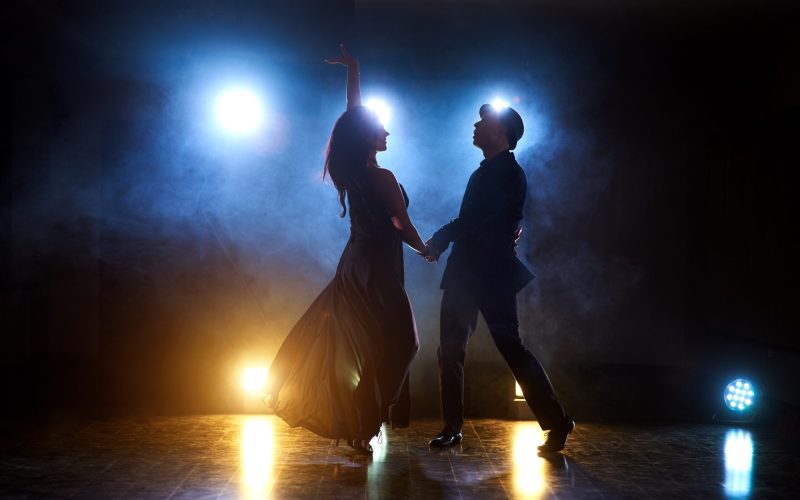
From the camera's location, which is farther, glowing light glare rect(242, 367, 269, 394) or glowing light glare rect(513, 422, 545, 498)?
glowing light glare rect(242, 367, 269, 394)

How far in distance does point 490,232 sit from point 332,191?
1845mm

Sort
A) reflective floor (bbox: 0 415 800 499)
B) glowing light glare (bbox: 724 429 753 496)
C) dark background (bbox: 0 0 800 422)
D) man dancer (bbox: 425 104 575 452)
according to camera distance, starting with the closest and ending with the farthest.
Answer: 1. reflective floor (bbox: 0 415 800 499)
2. glowing light glare (bbox: 724 429 753 496)
3. man dancer (bbox: 425 104 575 452)
4. dark background (bbox: 0 0 800 422)

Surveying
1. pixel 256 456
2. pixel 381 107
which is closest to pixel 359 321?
pixel 256 456

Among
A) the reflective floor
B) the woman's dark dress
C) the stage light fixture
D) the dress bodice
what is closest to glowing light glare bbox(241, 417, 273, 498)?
the reflective floor

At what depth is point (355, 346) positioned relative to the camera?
5.36 metres

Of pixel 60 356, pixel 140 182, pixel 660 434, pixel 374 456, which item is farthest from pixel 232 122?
pixel 660 434

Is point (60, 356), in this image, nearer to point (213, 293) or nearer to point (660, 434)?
point (213, 293)

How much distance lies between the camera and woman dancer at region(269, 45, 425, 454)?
17.5 ft

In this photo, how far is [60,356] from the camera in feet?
22.8

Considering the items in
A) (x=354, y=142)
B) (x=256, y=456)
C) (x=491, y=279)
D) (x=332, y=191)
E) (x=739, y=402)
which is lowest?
(x=256, y=456)

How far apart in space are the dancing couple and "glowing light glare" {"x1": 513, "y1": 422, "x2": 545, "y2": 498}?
0.59 feet

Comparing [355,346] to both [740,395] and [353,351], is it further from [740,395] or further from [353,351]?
[740,395]

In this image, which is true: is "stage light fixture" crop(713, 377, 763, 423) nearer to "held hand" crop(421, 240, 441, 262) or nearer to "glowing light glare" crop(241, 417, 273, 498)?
"held hand" crop(421, 240, 441, 262)

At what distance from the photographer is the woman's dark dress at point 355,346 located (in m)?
5.32
